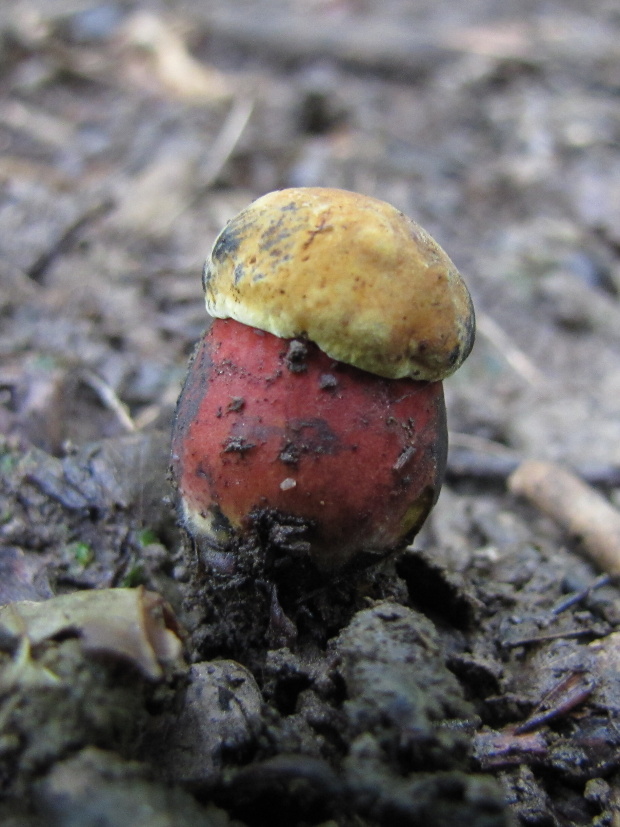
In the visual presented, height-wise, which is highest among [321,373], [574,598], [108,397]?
[321,373]

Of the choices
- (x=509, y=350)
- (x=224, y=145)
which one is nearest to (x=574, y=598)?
(x=509, y=350)

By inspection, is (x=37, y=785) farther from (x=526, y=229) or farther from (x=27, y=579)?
(x=526, y=229)

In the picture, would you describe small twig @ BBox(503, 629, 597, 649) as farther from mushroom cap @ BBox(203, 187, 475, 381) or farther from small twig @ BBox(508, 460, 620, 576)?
mushroom cap @ BBox(203, 187, 475, 381)

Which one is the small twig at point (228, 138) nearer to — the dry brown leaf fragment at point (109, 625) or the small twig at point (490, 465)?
the small twig at point (490, 465)

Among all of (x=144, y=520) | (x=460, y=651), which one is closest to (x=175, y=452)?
(x=144, y=520)

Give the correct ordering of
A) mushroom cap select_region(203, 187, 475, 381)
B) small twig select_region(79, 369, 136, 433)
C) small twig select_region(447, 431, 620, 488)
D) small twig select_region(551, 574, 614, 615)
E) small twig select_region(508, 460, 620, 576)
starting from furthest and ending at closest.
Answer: small twig select_region(447, 431, 620, 488), small twig select_region(79, 369, 136, 433), small twig select_region(508, 460, 620, 576), small twig select_region(551, 574, 614, 615), mushroom cap select_region(203, 187, 475, 381)

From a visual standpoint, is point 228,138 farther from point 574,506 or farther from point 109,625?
point 109,625

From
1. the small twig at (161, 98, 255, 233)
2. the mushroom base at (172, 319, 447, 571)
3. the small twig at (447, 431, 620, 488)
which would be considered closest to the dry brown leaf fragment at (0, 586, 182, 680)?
the mushroom base at (172, 319, 447, 571)
